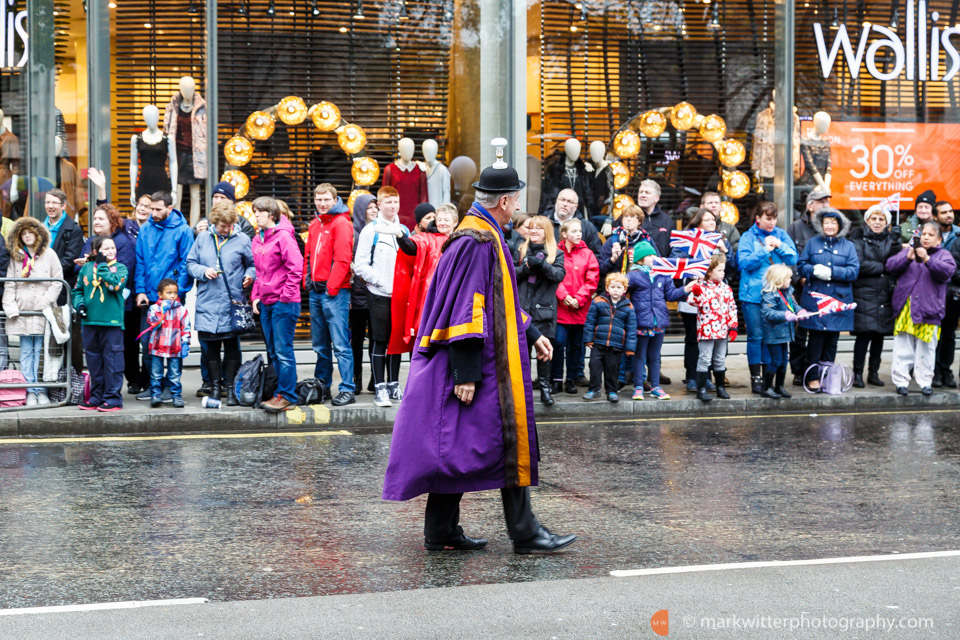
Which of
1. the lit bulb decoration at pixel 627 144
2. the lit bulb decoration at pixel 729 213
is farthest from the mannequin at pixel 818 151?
the lit bulb decoration at pixel 627 144

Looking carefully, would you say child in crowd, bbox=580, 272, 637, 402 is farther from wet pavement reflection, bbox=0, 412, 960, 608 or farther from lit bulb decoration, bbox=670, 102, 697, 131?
lit bulb decoration, bbox=670, 102, 697, 131

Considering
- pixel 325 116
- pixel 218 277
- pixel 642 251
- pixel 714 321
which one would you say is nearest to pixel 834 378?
pixel 714 321

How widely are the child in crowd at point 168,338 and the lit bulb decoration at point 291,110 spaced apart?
14.4ft

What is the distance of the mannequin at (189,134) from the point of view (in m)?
14.8

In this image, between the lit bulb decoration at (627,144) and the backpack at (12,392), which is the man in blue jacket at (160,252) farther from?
the lit bulb decoration at (627,144)

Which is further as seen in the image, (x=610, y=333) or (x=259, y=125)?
(x=259, y=125)

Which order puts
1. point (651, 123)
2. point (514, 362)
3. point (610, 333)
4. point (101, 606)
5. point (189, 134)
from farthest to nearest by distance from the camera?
point (651, 123)
point (189, 134)
point (610, 333)
point (514, 362)
point (101, 606)

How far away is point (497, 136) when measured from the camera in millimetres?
15547

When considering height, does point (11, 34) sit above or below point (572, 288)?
above

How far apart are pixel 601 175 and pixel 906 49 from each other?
15.3ft

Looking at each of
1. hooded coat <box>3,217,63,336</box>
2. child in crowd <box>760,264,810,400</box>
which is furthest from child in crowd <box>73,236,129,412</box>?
child in crowd <box>760,264,810,400</box>

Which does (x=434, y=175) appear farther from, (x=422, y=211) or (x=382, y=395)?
(x=382, y=395)

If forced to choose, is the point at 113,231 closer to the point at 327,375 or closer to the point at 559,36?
the point at 327,375

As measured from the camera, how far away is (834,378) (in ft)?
41.9
